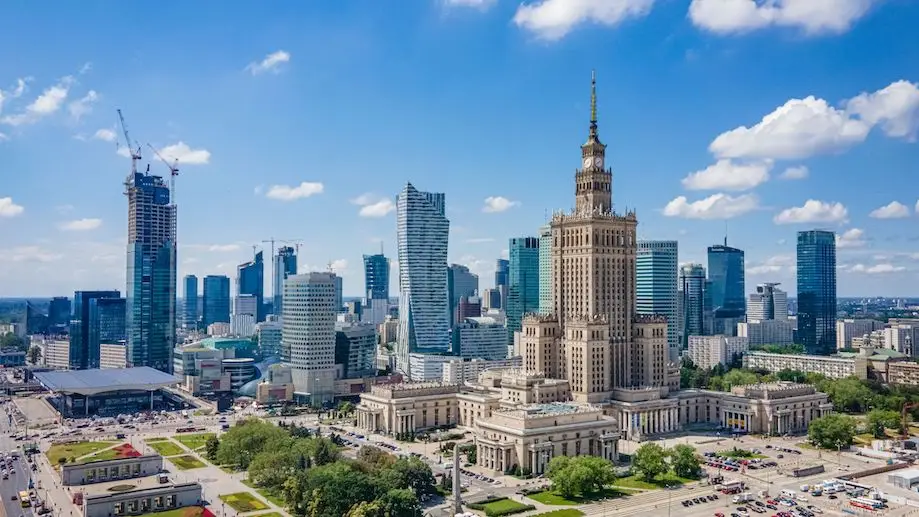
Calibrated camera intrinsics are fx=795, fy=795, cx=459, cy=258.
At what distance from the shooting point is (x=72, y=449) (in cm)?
15225

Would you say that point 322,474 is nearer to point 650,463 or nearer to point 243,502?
point 243,502

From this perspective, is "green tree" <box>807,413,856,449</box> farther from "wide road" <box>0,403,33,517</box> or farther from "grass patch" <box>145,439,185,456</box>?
"wide road" <box>0,403,33,517</box>

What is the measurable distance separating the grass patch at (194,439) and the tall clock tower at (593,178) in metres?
94.5

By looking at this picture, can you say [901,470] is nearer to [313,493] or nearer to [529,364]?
[529,364]

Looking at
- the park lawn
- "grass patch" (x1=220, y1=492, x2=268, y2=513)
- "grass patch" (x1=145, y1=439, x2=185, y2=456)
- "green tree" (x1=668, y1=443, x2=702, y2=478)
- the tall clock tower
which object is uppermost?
the tall clock tower

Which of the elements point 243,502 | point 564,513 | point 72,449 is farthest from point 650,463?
point 72,449

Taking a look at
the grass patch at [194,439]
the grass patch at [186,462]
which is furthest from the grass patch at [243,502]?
the grass patch at [194,439]

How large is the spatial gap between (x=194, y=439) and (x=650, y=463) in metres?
95.3

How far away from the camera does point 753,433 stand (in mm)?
168250

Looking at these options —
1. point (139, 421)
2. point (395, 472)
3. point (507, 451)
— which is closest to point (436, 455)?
point (507, 451)

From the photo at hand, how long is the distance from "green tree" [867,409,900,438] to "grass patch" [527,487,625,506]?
73.4 meters

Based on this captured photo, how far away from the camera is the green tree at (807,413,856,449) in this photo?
15025 centimetres

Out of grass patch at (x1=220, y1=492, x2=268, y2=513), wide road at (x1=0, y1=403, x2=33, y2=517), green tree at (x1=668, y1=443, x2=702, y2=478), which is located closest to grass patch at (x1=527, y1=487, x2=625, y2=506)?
green tree at (x1=668, y1=443, x2=702, y2=478)

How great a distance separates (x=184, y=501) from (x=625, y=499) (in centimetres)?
6424
